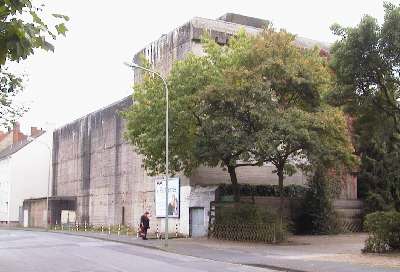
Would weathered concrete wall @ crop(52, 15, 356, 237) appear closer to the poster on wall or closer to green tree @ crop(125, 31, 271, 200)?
the poster on wall

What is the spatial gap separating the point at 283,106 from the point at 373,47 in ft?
33.4

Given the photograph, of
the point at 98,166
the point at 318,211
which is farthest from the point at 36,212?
the point at 318,211

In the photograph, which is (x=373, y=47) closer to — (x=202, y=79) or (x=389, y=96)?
(x=389, y=96)

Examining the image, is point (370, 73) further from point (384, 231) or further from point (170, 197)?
point (170, 197)

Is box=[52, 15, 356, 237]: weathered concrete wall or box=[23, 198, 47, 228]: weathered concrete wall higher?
box=[52, 15, 356, 237]: weathered concrete wall

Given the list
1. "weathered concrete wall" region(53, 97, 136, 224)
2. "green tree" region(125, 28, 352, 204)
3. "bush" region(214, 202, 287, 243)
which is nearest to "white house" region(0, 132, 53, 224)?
"weathered concrete wall" region(53, 97, 136, 224)

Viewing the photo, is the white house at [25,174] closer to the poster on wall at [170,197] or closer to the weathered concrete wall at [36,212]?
the weathered concrete wall at [36,212]

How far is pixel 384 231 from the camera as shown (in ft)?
69.6

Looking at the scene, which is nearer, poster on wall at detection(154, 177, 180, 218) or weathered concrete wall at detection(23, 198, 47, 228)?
poster on wall at detection(154, 177, 180, 218)

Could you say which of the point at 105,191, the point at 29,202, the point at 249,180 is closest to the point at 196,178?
the point at 249,180

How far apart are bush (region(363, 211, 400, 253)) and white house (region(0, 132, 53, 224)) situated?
5503 cm

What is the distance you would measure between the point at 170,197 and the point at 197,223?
2.38m

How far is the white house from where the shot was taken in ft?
235

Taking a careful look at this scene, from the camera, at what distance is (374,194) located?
41000 mm
